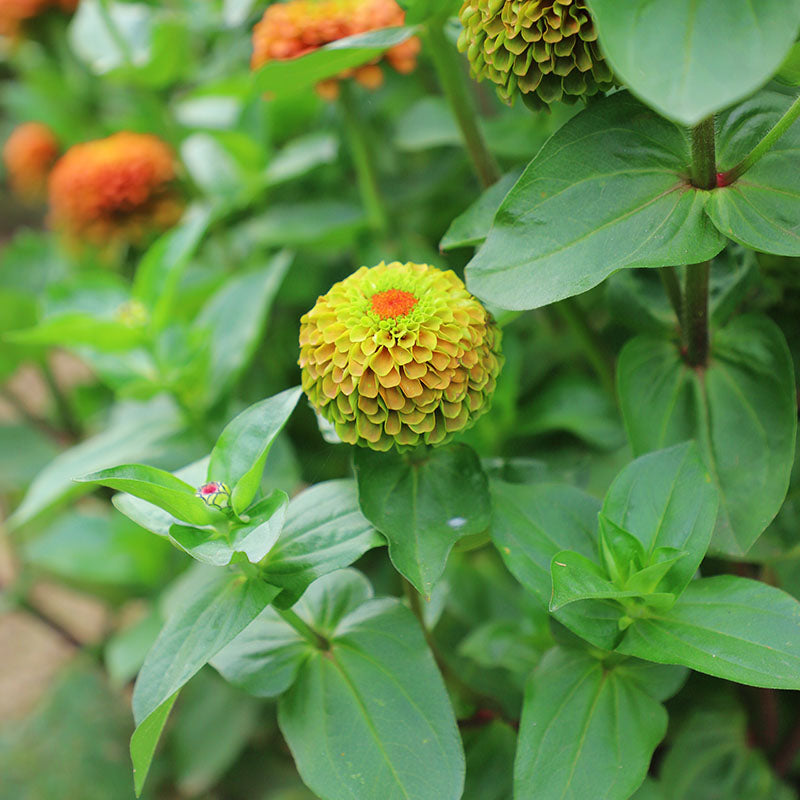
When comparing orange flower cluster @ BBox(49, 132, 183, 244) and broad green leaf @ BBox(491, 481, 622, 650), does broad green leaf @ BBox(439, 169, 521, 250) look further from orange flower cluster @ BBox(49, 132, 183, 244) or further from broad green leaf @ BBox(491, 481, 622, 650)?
orange flower cluster @ BBox(49, 132, 183, 244)

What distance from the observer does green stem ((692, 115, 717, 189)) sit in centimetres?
40

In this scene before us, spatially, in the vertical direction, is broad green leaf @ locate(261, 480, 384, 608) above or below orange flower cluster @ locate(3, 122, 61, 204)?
below

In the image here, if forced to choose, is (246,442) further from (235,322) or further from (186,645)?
(235,322)

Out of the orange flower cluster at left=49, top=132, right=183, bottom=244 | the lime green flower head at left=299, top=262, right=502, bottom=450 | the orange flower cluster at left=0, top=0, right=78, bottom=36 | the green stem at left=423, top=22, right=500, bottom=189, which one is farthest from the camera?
the orange flower cluster at left=0, top=0, right=78, bottom=36

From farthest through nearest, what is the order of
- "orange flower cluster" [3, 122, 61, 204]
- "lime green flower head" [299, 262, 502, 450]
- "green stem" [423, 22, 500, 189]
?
"orange flower cluster" [3, 122, 61, 204] < "green stem" [423, 22, 500, 189] < "lime green flower head" [299, 262, 502, 450]

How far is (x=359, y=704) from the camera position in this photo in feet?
1.47

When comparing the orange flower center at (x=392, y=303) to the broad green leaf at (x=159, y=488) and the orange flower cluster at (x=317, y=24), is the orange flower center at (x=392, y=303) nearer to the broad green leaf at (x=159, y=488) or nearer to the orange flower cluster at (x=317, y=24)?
the broad green leaf at (x=159, y=488)

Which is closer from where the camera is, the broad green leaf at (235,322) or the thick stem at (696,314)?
the thick stem at (696,314)

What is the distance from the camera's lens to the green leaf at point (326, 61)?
495 millimetres

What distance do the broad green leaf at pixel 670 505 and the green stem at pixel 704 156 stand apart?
0.13m

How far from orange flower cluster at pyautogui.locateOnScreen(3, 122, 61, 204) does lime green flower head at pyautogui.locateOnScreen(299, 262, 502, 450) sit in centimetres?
→ 87

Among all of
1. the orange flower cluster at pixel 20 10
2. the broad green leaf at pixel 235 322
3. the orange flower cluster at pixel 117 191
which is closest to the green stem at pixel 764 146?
the broad green leaf at pixel 235 322

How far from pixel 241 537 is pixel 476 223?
0.69ft

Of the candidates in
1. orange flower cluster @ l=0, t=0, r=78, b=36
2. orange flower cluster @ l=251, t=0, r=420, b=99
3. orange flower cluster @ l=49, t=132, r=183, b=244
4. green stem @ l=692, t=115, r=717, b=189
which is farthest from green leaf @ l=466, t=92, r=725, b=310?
orange flower cluster @ l=0, t=0, r=78, b=36
